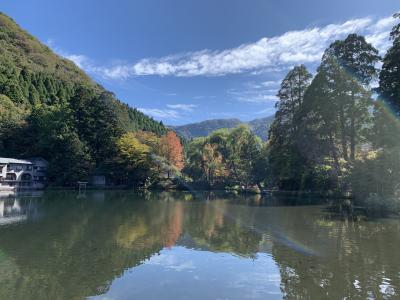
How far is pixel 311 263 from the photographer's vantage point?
9.60m

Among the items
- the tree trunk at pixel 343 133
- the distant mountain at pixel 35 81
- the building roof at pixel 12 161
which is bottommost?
the building roof at pixel 12 161

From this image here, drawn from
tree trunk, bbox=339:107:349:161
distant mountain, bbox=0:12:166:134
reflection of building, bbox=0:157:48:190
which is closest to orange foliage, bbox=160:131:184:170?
distant mountain, bbox=0:12:166:134

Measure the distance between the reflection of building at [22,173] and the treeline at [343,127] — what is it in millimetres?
31494

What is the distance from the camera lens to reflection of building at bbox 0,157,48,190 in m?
47.1

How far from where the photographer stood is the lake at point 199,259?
7.46 meters

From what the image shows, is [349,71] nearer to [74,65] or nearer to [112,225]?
[112,225]

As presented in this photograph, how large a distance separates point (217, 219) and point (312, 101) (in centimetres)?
1751

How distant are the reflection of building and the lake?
34079 millimetres

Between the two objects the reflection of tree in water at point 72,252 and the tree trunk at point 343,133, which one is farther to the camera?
the tree trunk at point 343,133

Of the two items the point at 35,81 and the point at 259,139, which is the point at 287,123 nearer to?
the point at 259,139

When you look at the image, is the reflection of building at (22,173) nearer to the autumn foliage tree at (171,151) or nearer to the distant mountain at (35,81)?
the distant mountain at (35,81)

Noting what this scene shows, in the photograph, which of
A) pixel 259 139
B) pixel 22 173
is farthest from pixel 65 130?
pixel 259 139

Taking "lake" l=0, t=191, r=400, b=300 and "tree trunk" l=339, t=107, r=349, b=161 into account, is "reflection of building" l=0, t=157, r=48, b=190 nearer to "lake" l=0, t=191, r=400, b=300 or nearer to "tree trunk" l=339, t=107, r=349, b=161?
"lake" l=0, t=191, r=400, b=300

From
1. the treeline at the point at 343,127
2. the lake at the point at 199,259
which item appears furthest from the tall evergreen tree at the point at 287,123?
the lake at the point at 199,259
